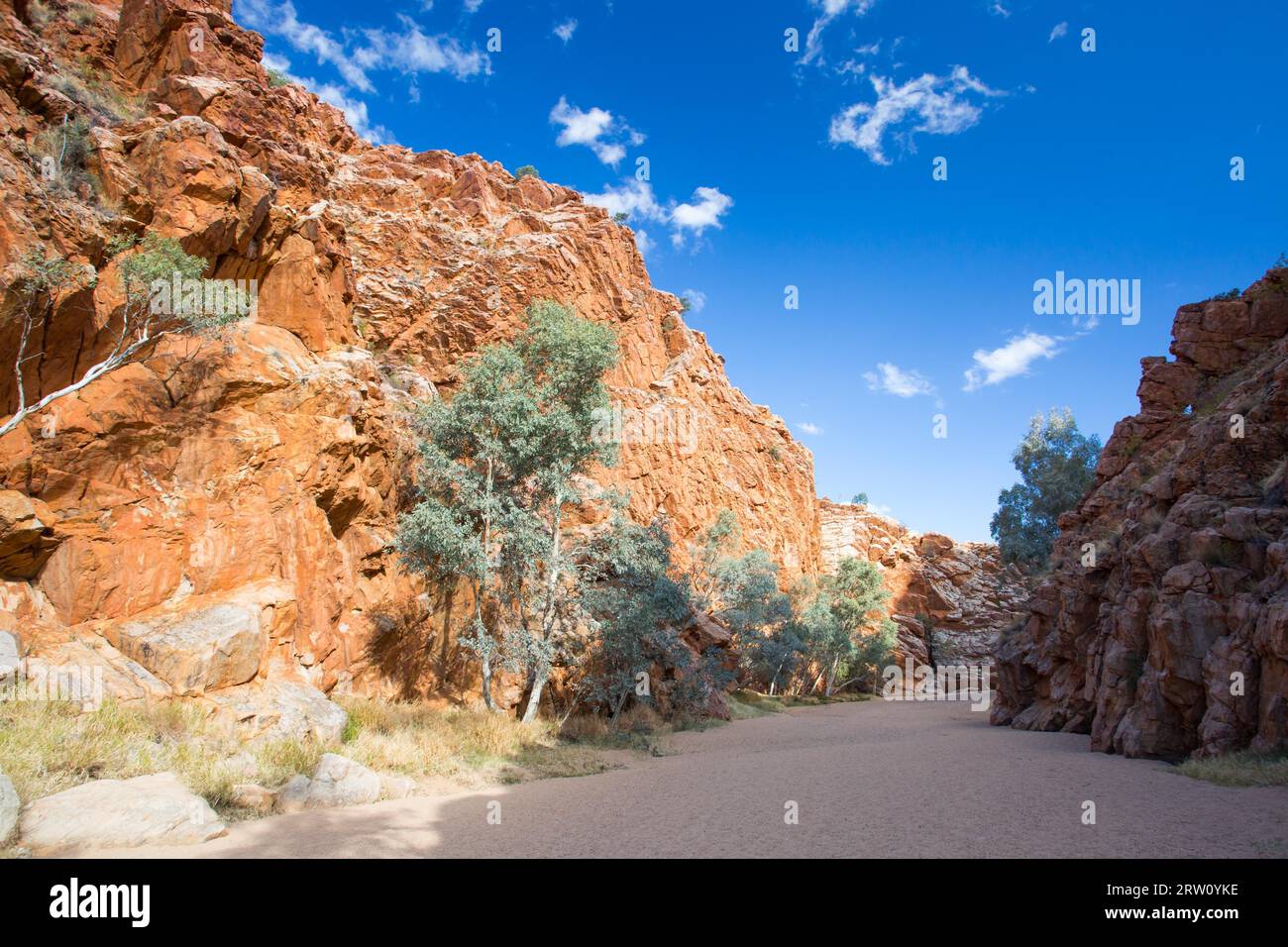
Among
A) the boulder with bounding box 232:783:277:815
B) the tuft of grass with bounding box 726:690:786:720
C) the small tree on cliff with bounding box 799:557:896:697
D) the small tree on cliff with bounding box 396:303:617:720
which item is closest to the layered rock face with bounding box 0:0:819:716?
the small tree on cliff with bounding box 396:303:617:720

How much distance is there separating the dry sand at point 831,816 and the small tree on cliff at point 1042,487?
32.2 metres

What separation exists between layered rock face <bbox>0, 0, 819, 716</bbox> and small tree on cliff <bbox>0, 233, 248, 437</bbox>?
22 cm

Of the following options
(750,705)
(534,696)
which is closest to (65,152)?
(534,696)

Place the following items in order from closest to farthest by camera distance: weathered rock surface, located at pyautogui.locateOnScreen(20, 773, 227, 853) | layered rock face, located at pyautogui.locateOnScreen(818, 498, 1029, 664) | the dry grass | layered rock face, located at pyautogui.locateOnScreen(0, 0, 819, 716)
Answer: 1. weathered rock surface, located at pyautogui.locateOnScreen(20, 773, 227, 853)
2. the dry grass
3. layered rock face, located at pyautogui.locateOnScreen(0, 0, 819, 716)
4. layered rock face, located at pyautogui.locateOnScreen(818, 498, 1029, 664)

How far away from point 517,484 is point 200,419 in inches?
314

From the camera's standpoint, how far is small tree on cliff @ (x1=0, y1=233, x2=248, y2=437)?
11258 mm

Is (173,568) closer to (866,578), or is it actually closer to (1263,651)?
(1263,651)

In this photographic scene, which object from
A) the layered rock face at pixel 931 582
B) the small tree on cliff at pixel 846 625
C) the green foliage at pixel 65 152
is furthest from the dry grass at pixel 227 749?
the layered rock face at pixel 931 582

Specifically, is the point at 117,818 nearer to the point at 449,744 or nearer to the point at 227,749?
the point at 227,749

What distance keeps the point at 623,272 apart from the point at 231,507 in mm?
32974

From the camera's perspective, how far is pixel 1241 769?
28.6 ft

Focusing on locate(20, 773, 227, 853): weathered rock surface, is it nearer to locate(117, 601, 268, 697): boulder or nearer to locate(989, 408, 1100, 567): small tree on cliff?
locate(117, 601, 268, 697): boulder

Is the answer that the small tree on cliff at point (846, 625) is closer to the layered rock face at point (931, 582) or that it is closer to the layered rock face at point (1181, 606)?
the layered rock face at point (931, 582)

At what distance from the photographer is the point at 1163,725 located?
37.4 feet
